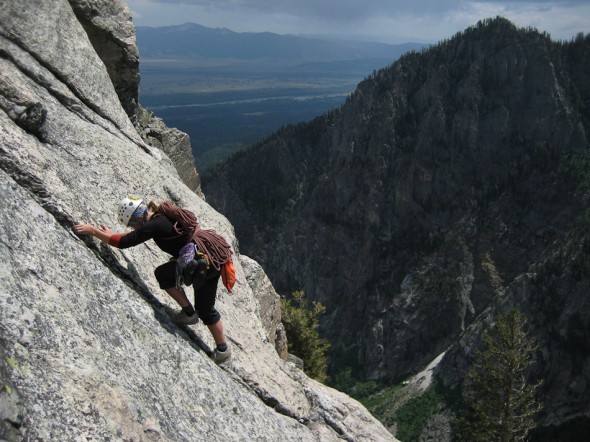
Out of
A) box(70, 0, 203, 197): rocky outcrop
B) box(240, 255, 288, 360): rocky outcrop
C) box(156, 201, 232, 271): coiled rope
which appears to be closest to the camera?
box(156, 201, 232, 271): coiled rope

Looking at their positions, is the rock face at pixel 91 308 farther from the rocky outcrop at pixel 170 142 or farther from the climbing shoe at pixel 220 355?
the rocky outcrop at pixel 170 142

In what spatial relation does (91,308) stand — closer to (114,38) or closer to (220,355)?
(220,355)

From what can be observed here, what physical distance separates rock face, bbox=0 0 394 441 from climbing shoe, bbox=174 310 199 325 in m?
0.26

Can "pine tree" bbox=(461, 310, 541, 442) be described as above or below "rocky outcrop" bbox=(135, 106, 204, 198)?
below

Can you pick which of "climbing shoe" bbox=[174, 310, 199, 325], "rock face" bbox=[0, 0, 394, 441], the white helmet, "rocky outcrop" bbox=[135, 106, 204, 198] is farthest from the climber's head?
"rocky outcrop" bbox=[135, 106, 204, 198]

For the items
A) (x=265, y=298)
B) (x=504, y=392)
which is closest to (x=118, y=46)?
(x=265, y=298)

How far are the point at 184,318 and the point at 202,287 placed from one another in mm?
786

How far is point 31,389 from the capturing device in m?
6.91

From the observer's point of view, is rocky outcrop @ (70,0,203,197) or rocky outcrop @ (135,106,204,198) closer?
rocky outcrop @ (70,0,203,197)

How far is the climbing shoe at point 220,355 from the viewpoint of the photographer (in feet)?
38.8

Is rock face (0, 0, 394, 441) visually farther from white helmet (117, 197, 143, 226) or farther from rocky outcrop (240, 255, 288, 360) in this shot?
rocky outcrop (240, 255, 288, 360)

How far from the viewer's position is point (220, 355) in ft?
38.9

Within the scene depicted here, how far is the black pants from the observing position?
11195 millimetres

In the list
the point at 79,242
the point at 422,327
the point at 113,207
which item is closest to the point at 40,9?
the point at 113,207
